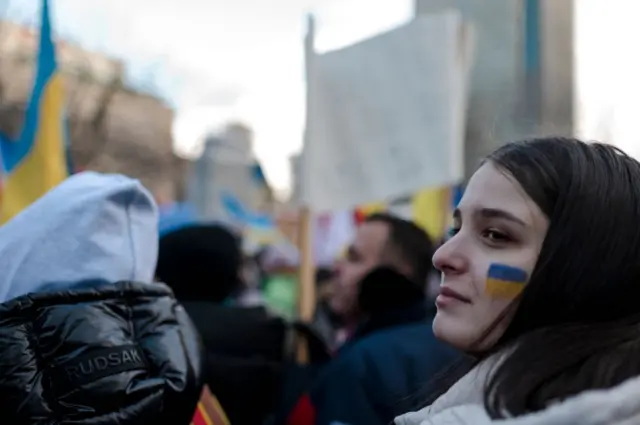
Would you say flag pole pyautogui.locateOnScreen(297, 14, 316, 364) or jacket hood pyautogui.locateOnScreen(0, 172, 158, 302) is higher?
jacket hood pyautogui.locateOnScreen(0, 172, 158, 302)

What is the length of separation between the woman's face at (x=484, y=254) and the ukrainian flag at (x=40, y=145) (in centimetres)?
219

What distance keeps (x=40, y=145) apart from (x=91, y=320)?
2046mm

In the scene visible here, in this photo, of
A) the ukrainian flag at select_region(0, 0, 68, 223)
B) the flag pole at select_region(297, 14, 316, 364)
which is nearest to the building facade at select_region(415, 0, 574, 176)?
the flag pole at select_region(297, 14, 316, 364)

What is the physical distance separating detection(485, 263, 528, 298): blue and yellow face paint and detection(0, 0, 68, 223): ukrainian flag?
2264mm

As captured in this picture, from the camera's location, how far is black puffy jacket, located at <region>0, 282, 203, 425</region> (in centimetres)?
151

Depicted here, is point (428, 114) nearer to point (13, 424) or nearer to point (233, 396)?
point (233, 396)

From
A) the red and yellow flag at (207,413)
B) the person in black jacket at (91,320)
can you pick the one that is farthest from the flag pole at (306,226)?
the person in black jacket at (91,320)

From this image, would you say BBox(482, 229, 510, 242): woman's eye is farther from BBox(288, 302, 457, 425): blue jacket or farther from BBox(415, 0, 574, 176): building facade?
BBox(415, 0, 574, 176): building facade

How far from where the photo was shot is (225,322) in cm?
309

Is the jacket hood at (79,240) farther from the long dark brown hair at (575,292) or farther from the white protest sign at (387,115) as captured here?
the white protest sign at (387,115)

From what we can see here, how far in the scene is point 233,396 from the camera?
9.73 feet

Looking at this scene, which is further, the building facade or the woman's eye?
the building facade

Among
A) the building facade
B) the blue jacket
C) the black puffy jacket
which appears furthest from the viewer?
the building facade

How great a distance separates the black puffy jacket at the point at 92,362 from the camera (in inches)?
59.6
